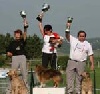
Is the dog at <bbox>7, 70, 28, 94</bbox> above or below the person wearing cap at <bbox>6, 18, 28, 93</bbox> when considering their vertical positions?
below

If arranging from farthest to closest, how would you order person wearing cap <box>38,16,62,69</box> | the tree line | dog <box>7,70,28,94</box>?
the tree line → person wearing cap <box>38,16,62,69</box> → dog <box>7,70,28,94</box>

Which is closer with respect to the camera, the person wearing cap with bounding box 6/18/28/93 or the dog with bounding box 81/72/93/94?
the dog with bounding box 81/72/93/94

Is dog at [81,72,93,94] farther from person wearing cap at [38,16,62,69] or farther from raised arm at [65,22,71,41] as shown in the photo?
person wearing cap at [38,16,62,69]

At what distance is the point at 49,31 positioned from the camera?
36.1ft

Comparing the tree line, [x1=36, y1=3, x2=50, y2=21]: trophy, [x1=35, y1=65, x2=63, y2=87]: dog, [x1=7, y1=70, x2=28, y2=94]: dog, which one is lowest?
[x1=7, y1=70, x2=28, y2=94]: dog

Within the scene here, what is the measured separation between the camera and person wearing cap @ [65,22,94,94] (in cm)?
1047

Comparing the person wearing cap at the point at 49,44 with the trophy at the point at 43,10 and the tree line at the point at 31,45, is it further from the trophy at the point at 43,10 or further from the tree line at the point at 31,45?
the tree line at the point at 31,45

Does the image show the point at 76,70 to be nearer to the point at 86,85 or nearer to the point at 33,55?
the point at 86,85

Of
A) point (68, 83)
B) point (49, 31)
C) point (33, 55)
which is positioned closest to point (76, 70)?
point (68, 83)

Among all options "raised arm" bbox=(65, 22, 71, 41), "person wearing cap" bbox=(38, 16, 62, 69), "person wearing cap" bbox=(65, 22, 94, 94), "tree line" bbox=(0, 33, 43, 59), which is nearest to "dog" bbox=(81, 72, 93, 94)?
"person wearing cap" bbox=(65, 22, 94, 94)

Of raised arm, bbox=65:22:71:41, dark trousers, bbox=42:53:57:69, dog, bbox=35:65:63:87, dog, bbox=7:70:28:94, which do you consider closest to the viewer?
dog, bbox=7:70:28:94

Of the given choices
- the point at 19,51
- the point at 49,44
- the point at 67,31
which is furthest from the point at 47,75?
the point at 67,31

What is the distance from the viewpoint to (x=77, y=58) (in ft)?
34.5

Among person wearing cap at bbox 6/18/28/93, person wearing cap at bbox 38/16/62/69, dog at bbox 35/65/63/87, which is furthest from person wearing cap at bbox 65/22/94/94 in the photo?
person wearing cap at bbox 6/18/28/93
